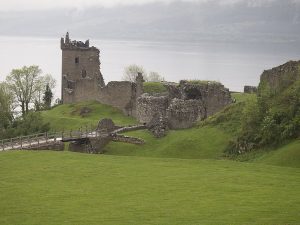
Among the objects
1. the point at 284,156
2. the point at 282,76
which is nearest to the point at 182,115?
the point at 282,76

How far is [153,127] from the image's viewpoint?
1721 inches

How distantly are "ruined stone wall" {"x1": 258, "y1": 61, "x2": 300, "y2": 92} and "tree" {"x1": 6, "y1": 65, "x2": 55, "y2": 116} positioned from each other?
141ft

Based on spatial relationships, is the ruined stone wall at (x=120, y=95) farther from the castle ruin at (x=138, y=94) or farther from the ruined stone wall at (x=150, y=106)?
the ruined stone wall at (x=150, y=106)

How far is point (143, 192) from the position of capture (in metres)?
24.9

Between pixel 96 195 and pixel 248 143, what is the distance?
14079 mm

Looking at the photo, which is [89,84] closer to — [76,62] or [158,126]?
[76,62]

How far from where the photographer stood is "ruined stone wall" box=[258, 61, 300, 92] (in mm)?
38469

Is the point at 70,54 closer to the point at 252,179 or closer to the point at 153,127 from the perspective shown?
the point at 153,127

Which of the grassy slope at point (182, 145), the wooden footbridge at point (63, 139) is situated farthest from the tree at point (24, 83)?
the grassy slope at point (182, 145)

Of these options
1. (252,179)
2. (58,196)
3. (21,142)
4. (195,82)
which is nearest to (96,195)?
(58,196)

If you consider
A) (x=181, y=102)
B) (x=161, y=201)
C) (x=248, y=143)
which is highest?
(x=181, y=102)

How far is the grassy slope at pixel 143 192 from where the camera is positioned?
21.0 metres

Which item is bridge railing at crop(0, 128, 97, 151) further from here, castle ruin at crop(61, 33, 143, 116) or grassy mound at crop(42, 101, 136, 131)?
Result: castle ruin at crop(61, 33, 143, 116)

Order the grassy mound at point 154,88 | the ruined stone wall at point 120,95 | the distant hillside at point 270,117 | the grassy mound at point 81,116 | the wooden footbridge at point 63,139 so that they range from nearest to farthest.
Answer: the distant hillside at point 270,117 < the wooden footbridge at point 63,139 < the grassy mound at point 81,116 < the grassy mound at point 154,88 < the ruined stone wall at point 120,95
